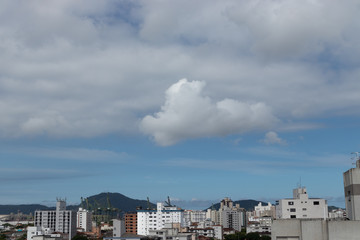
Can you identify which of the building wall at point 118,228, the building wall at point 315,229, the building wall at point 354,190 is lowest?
the building wall at point 118,228

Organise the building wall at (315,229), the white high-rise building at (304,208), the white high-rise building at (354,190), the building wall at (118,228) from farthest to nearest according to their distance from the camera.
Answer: the building wall at (118,228) → the white high-rise building at (304,208) → the white high-rise building at (354,190) → the building wall at (315,229)

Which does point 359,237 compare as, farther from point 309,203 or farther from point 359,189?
point 309,203

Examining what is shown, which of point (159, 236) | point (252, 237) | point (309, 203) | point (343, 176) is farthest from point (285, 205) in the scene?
point (343, 176)

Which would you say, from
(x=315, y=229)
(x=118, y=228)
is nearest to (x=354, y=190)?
(x=315, y=229)

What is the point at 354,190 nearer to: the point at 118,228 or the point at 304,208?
the point at 304,208

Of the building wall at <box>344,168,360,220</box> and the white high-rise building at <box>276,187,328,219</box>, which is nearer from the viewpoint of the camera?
the building wall at <box>344,168,360,220</box>

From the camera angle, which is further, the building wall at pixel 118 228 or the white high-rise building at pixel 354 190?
the building wall at pixel 118 228

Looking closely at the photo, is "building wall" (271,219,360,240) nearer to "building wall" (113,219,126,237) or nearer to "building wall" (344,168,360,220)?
"building wall" (344,168,360,220)

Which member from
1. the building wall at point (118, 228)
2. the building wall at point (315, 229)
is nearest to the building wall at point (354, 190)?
the building wall at point (315, 229)

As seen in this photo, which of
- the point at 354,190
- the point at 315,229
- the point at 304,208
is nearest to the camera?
the point at 315,229

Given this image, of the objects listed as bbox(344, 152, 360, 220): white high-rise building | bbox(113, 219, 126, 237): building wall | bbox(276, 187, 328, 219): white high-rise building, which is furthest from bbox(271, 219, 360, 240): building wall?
bbox(113, 219, 126, 237): building wall

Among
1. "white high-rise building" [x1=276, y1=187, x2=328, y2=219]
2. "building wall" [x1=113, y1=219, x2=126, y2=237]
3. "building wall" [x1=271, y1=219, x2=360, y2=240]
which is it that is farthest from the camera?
"building wall" [x1=113, y1=219, x2=126, y2=237]

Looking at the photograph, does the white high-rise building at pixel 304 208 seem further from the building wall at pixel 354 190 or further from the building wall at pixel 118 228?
the building wall at pixel 354 190

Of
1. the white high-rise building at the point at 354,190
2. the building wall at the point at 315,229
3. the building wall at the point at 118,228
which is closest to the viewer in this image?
the building wall at the point at 315,229
